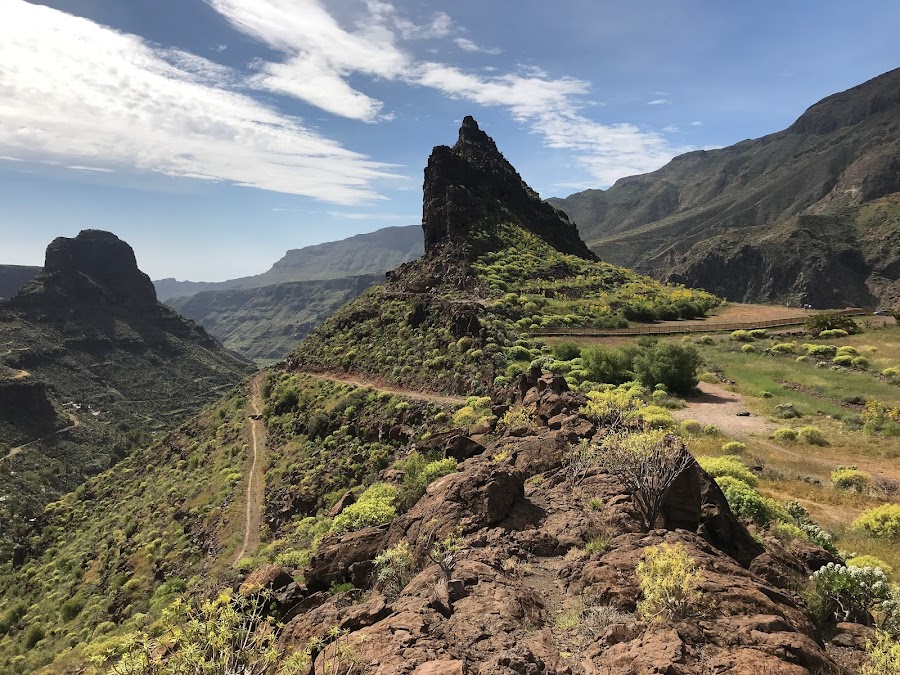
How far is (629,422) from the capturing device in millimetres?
17516

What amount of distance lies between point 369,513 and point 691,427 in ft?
59.9

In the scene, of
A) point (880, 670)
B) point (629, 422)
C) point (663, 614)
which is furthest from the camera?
point (629, 422)

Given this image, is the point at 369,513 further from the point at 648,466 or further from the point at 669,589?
the point at 669,589

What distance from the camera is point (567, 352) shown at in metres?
40.8

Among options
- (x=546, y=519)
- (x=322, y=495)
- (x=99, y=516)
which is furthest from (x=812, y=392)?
(x=99, y=516)

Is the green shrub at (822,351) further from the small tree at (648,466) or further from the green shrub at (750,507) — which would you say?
the small tree at (648,466)

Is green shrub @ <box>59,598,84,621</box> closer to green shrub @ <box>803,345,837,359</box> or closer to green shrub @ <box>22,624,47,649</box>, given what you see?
green shrub @ <box>22,624,47,649</box>

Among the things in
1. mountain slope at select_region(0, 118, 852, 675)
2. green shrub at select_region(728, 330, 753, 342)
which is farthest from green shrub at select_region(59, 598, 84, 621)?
green shrub at select_region(728, 330, 753, 342)

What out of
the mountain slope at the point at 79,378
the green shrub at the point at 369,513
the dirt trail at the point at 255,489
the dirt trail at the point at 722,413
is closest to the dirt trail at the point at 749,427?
the dirt trail at the point at 722,413

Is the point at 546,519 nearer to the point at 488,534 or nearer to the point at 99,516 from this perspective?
the point at 488,534

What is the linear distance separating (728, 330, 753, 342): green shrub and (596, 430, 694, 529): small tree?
130 feet

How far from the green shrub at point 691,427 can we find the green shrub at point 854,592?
53.8 ft

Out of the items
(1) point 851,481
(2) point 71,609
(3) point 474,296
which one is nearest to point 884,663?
(1) point 851,481

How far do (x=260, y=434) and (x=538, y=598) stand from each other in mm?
48143
